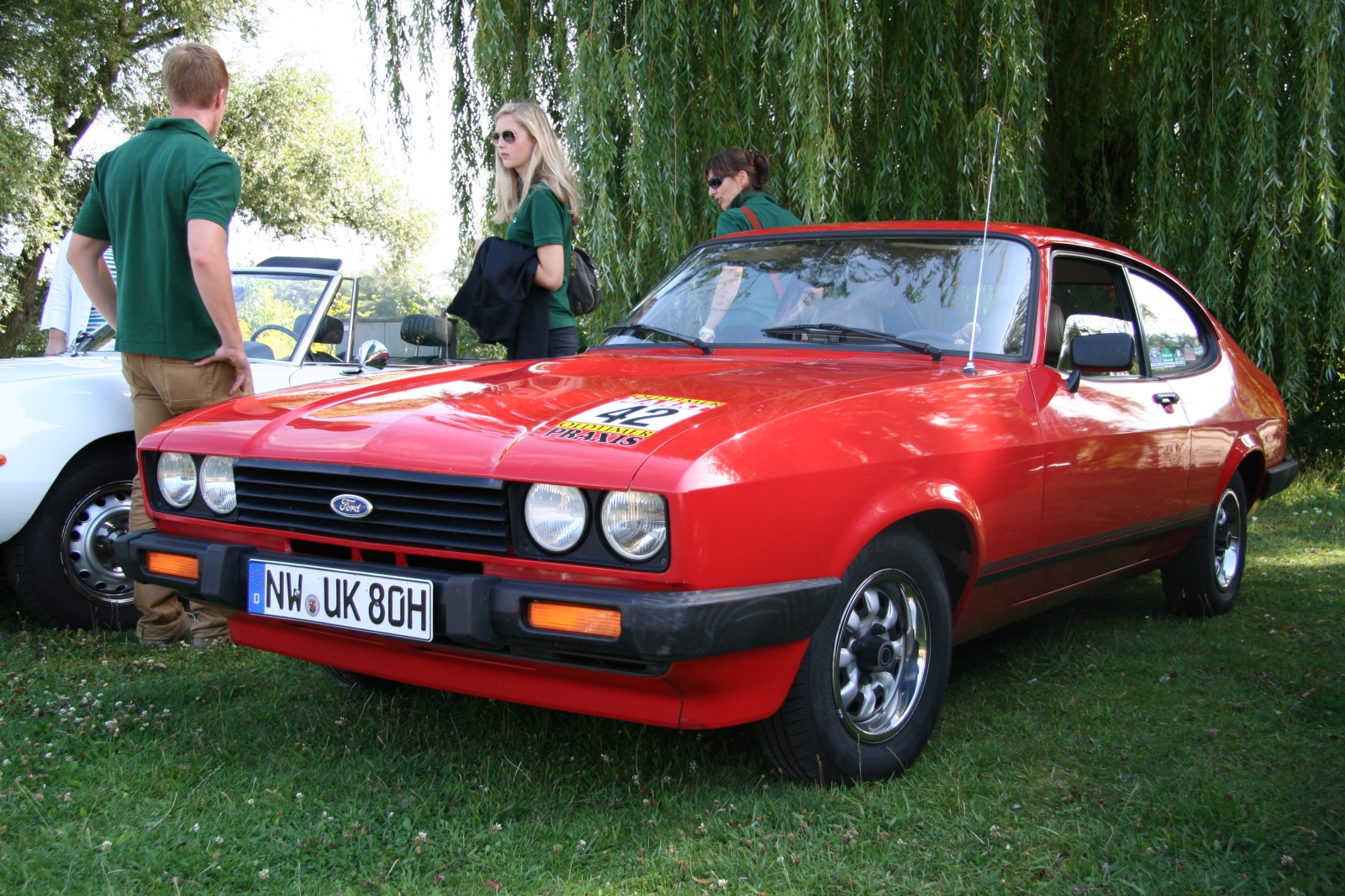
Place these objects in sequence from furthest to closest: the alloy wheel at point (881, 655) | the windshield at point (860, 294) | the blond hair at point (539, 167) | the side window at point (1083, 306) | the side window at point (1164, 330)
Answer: the blond hair at point (539, 167)
the side window at point (1164, 330)
the side window at point (1083, 306)
the windshield at point (860, 294)
the alloy wheel at point (881, 655)

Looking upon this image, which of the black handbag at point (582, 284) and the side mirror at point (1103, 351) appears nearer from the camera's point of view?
the side mirror at point (1103, 351)

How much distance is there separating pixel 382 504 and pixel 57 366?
2.77m

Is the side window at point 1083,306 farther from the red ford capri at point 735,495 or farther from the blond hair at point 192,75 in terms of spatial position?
the blond hair at point 192,75

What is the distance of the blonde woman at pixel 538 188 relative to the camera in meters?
4.53

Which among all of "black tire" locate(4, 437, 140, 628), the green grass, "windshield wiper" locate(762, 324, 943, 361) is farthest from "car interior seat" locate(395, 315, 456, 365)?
"windshield wiper" locate(762, 324, 943, 361)

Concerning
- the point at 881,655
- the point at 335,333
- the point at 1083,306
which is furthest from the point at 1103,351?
the point at 335,333

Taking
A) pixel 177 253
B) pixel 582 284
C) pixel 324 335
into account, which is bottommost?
pixel 324 335

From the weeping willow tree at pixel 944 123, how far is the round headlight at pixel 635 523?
12.7 ft

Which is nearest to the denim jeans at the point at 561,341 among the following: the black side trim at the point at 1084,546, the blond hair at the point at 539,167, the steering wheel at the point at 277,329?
the blond hair at the point at 539,167

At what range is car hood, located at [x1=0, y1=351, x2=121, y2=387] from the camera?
4.34m

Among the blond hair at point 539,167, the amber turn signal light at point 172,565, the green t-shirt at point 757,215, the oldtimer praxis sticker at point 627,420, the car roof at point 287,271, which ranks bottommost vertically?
the amber turn signal light at point 172,565

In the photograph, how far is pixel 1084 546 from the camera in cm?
366

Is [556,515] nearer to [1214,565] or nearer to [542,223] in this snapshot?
[542,223]

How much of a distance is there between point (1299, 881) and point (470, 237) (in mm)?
6533
